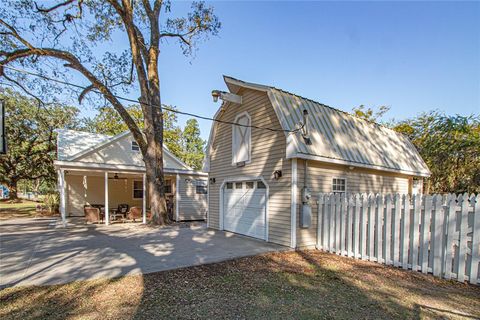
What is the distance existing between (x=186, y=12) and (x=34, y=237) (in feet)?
39.5

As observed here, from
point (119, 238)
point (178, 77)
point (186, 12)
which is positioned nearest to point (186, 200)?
point (119, 238)

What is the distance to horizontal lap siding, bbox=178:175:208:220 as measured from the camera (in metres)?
13.9

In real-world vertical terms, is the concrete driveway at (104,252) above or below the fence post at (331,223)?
below

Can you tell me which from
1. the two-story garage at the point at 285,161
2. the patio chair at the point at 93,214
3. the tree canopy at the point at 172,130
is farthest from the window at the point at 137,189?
the tree canopy at the point at 172,130

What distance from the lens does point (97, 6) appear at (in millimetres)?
12023

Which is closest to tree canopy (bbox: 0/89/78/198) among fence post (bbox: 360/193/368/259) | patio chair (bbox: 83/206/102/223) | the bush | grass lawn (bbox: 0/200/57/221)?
grass lawn (bbox: 0/200/57/221)

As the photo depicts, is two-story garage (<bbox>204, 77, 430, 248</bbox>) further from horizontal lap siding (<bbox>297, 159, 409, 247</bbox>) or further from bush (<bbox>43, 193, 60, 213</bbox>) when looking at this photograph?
bush (<bbox>43, 193, 60, 213</bbox>)

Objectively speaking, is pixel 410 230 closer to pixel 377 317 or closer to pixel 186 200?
pixel 377 317

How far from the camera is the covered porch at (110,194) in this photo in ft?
41.9

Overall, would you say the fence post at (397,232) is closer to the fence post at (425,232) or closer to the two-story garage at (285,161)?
the fence post at (425,232)

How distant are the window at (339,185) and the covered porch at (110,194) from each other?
28.0ft

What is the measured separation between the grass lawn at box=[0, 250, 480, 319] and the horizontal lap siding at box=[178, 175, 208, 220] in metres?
8.80

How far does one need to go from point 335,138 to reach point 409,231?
144 inches

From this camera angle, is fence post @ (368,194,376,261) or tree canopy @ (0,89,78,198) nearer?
fence post @ (368,194,376,261)
